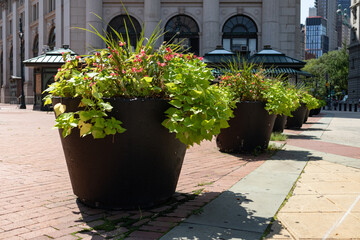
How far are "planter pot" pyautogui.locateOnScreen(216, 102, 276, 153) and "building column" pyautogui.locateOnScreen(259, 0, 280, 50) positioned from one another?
102 ft

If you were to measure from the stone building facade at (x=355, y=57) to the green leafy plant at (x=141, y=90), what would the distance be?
7154cm

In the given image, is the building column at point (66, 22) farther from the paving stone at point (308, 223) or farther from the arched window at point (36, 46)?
the paving stone at point (308, 223)

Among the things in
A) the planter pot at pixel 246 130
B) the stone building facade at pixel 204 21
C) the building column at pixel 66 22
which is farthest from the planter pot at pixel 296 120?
the building column at pixel 66 22

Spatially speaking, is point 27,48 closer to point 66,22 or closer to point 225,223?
point 66,22

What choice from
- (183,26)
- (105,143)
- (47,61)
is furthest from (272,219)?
(183,26)

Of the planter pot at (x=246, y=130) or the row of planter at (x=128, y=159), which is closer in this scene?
the row of planter at (x=128, y=159)

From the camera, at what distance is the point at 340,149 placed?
8.42 m

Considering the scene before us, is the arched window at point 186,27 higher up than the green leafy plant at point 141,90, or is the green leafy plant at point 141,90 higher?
the arched window at point 186,27

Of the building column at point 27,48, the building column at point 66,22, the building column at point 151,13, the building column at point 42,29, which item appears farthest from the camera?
the building column at point 27,48

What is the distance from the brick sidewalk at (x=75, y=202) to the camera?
3.12 m

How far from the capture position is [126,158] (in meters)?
3.52

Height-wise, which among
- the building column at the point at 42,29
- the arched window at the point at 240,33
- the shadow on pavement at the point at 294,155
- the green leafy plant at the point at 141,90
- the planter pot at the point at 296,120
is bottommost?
the shadow on pavement at the point at 294,155

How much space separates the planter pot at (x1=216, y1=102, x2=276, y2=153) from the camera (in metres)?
7.28

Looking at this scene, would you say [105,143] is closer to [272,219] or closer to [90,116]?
[90,116]
